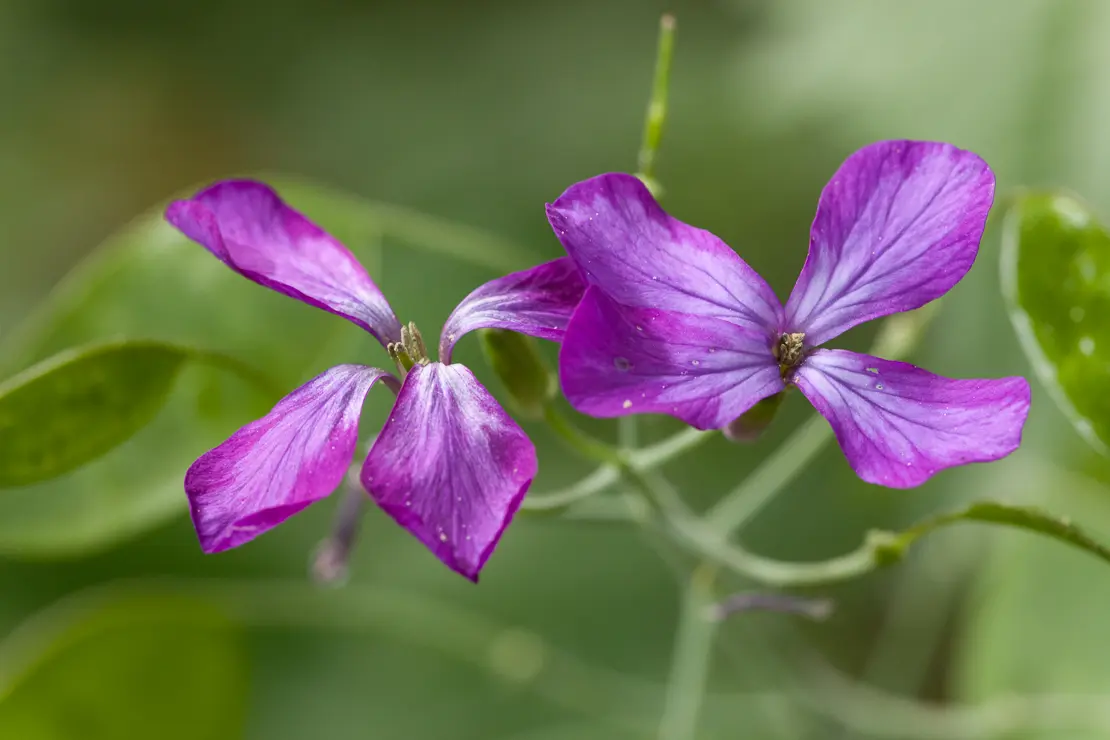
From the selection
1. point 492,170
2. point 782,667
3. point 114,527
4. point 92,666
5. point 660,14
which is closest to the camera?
point 114,527

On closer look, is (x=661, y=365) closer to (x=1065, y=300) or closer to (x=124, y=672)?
(x=1065, y=300)

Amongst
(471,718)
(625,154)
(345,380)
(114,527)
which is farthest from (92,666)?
(625,154)

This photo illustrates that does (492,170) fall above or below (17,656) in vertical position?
above

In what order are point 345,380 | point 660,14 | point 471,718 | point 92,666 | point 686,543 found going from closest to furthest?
1. point 345,380
2. point 686,543
3. point 92,666
4. point 471,718
5. point 660,14

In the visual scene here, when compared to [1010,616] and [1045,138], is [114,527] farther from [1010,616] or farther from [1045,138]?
[1045,138]

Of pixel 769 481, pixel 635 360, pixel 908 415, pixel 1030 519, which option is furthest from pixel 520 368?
pixel 769 481

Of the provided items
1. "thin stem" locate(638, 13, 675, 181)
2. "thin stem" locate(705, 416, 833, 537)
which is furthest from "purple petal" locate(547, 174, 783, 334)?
"thin stem" locate(705, 416, 833, 537)

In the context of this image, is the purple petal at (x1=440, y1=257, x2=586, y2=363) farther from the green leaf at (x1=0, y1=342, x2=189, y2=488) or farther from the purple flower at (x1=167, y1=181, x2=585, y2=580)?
the green leaf at (x1=0, y1=342, x2=189, y2=488)
